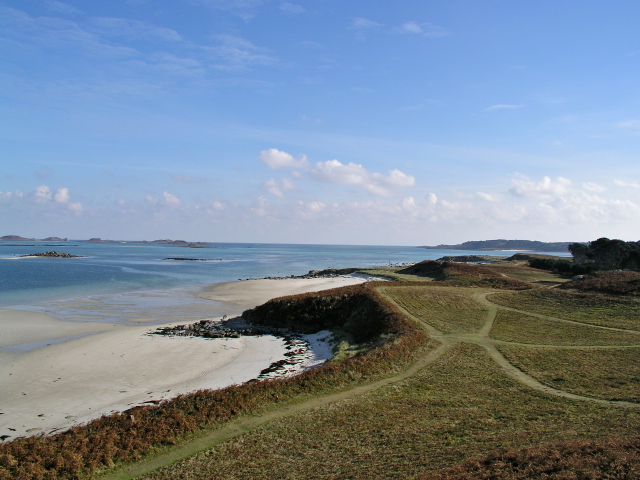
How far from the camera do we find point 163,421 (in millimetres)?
11516

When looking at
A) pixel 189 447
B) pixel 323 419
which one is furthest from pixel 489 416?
pixel 189 447

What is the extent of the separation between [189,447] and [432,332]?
54.2 ft

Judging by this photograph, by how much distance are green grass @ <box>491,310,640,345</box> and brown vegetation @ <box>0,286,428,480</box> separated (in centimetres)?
624

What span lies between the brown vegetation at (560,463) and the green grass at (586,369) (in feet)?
19.0

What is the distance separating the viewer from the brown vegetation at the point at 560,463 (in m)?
7.38

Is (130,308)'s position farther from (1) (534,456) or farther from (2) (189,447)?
(1) (534,456)

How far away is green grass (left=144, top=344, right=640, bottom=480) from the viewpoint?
30.7 feet

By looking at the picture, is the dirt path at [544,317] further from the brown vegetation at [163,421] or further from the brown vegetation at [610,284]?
the brown vegetation at [163,421]

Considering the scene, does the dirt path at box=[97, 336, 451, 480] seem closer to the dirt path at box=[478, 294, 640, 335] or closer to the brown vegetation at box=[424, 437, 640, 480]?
the brown vegetation at box=[424, 437, 640, 480]

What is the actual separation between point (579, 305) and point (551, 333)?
895 cm

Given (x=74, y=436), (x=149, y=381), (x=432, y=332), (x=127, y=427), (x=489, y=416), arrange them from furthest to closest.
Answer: (x=432, y=332)
(x=149, y=381)
(x=489, y=416)
(x=127, y=427)
(x=74, y=436)

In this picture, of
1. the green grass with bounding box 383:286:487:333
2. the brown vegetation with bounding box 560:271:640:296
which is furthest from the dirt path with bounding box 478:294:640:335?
the brown vegetation with bounding box 560:271:640:296

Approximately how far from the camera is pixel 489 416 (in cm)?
1203

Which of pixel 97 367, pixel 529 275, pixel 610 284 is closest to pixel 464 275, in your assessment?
pixel 529 275
